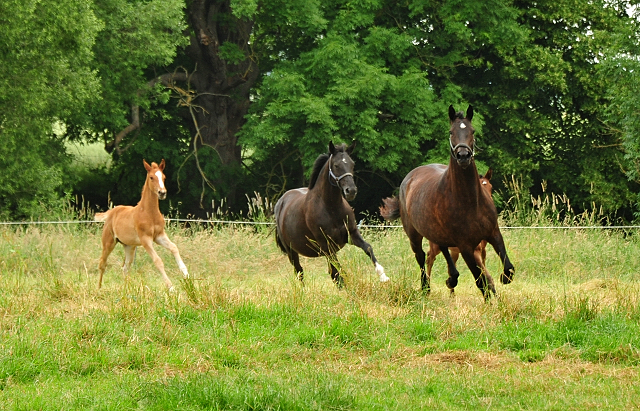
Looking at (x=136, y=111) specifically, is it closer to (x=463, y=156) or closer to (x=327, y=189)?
(x=327, y=189)

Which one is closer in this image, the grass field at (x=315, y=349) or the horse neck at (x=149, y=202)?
the grass field at (x=315, y=349)

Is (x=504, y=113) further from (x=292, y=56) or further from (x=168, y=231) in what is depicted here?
(x=168, y=231)

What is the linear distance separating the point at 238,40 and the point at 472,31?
8.83m

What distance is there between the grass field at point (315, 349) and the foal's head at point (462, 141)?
4.87ft

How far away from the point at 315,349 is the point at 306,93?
66.5 feet

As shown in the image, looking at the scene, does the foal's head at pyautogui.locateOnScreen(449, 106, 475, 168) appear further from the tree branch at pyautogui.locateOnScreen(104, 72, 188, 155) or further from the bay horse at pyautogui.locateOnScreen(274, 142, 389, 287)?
the tree branch at pyautogui.locateOnScreen(104, 72, 188, 155)

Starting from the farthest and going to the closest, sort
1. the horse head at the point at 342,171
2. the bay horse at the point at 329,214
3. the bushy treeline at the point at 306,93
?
1. the bushy treeline at the point at 306,93
2. the bay horse at the point at 329,214
3. the horse head at the point at 342,171

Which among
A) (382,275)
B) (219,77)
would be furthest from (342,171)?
(219,77)

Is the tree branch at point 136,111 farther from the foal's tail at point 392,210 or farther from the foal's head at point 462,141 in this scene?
the foal's head at point 462,141

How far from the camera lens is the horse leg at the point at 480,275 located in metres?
9.00

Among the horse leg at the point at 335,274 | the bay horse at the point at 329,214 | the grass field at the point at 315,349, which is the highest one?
the bay horse at the point at 329,214

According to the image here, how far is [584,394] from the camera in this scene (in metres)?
5.85

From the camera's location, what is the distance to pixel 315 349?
723cm

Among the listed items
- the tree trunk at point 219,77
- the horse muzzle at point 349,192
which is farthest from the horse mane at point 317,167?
the tree trunk at point 219,77
